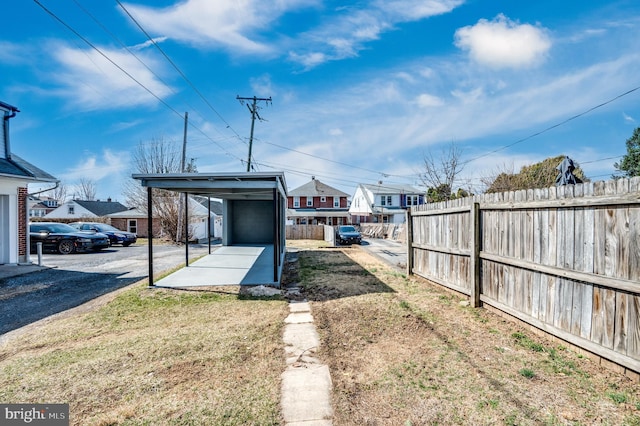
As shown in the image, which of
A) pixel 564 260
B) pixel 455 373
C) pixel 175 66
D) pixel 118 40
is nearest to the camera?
pixel 455 373

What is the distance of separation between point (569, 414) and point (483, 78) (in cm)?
1430

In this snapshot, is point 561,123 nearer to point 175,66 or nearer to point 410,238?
point 410,238

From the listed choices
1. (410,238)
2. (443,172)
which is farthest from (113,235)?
(443,172)

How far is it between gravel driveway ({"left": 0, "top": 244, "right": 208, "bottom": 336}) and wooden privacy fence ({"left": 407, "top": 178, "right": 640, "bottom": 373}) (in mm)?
7949

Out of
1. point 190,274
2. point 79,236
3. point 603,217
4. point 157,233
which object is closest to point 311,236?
point 157,233

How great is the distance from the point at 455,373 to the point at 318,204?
118 ft

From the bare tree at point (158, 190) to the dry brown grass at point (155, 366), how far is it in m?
17.5

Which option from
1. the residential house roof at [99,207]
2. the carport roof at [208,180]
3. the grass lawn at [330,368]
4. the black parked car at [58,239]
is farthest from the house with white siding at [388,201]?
the grass lawn at [330,368]

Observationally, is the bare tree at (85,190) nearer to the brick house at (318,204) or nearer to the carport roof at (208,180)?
the brick house at (318,204)

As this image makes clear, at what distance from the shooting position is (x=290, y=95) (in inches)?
652

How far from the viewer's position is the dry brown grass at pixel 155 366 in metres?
2.71

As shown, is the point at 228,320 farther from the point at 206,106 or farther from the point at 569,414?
the point at 206,106

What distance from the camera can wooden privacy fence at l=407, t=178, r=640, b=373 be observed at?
3123mm

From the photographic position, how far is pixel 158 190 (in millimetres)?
23594
